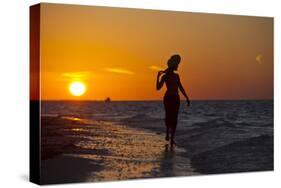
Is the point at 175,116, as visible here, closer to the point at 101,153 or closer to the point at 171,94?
the point at 171,94

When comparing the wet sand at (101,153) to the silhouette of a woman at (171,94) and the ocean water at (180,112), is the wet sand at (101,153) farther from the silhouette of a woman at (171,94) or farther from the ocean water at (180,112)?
the silhouette of a woman at (171,94)

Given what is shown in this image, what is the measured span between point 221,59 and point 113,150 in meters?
2.28

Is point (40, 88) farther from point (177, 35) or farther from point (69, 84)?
point (177, 35)

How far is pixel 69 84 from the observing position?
31.9 ft

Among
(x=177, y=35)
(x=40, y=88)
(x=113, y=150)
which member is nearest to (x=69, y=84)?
(x=40, y=88)

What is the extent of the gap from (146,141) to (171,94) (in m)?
0.79

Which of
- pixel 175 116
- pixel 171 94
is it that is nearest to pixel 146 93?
pixel 171 94

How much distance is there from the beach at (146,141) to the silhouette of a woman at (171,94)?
0.29 ft

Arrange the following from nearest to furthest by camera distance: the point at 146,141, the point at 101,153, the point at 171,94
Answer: the point at 101,153
the point at 146,141
the point at 171,94

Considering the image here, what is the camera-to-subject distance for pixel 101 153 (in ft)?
32.4

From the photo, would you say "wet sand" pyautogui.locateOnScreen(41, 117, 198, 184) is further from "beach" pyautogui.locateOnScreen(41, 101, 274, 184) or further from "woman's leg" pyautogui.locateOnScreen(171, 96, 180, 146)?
"woman's leg" pyautogui.locateOnScreen(171, 96, 180, 146)

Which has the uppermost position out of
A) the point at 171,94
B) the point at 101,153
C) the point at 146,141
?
the point at 171,94

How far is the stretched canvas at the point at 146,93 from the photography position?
9.58m

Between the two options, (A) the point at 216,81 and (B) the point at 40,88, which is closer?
(B) the point at 40,88
